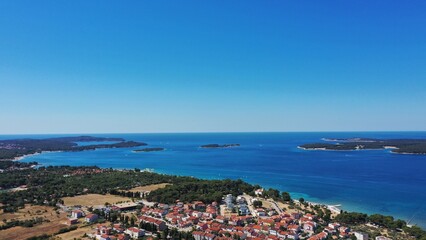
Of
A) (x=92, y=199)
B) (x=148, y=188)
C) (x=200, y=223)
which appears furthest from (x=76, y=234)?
(x=148, y=188)

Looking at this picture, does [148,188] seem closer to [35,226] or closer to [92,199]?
[92,199]

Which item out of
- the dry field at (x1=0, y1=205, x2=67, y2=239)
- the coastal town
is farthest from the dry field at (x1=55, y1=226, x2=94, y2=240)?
the dry field at (x1=0, y1=205, x2=67, y2=239)

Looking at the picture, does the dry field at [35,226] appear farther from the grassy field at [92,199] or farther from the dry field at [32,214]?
the grassy field at [92,199]

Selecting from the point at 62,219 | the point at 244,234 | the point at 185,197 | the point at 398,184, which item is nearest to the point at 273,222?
the point at 244,234

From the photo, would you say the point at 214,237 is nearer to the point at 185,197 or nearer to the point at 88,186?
the point at 185,197

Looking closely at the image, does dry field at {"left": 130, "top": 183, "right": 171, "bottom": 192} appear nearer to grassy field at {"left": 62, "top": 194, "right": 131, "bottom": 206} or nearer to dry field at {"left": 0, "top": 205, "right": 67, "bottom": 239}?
grassy field at {"left": 62, "top": 194, "right": 131, "bottom": 206}

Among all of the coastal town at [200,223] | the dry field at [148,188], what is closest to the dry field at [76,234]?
the coastal town at [200,223]

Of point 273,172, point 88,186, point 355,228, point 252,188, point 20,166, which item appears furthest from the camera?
point 20,166
